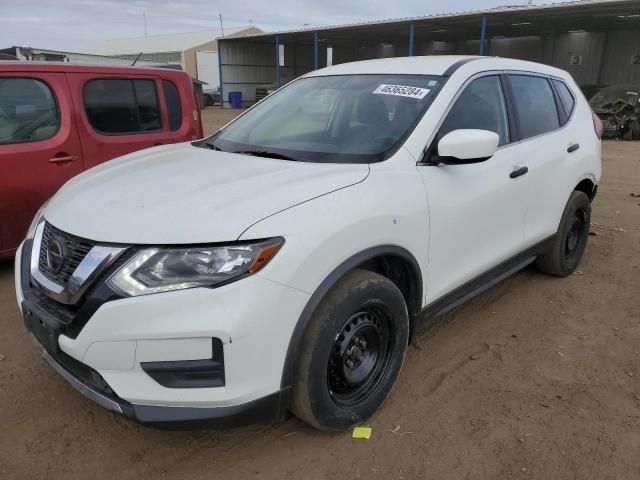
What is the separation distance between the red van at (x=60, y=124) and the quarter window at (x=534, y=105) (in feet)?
10.8

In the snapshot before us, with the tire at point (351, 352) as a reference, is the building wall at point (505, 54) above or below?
above

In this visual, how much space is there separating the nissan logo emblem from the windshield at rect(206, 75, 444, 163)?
1151mm

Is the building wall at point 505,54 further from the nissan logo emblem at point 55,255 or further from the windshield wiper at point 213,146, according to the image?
the nissan logo emblem at point 55,255

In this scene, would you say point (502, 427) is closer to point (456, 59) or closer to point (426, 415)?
point (426, 415)

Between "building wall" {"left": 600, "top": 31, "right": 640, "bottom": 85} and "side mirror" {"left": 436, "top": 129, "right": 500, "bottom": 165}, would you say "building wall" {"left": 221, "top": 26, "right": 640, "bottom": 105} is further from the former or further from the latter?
"side mirror" {"left": 436, "top": 129, "right": 500, "bottom": 165}

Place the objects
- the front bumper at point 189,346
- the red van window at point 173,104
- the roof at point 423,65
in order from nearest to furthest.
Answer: the front bumper at point 189,346
the roof at point 423,65
the red van window at point 173,104

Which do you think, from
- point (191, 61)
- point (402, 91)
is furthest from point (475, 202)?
point (191, 61)

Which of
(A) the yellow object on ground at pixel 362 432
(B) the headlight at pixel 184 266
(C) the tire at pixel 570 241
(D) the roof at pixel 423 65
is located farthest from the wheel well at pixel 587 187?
(B) the headlight at pixel 184 266

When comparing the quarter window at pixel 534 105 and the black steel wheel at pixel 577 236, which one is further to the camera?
the black steel wheel at pixel 577 236

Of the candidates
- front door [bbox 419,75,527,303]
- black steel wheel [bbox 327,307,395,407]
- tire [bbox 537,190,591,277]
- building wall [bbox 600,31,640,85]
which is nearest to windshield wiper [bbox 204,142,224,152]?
front door [bbox 419,75,527,303]

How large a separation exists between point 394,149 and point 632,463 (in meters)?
1.84

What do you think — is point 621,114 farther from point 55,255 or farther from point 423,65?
point 55,255

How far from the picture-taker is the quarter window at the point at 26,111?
4.26 meters

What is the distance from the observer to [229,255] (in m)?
1.98
